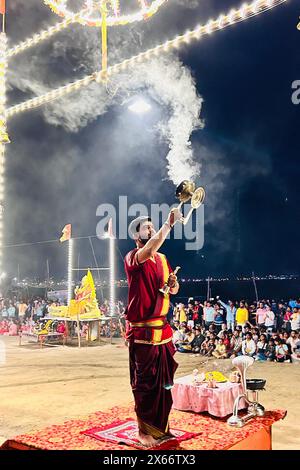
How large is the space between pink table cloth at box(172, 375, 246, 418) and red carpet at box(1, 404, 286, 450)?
5.0 inches

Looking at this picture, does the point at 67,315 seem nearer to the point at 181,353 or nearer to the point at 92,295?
the point at 92,295

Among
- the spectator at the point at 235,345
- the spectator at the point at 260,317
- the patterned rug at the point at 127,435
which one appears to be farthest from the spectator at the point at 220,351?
the patterned rug at the point at 127,435

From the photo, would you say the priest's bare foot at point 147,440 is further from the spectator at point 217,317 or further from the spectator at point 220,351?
the spectator at point 217,317

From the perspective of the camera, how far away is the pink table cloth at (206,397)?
5.41 meters

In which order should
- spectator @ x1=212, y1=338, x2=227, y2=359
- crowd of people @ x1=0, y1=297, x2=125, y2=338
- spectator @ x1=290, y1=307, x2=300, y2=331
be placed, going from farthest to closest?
crowd of people @ x1=0, y1=297, x2=125, y2=338
spectator @ x1=290, y1=307, x2=300, y2=331
spectator @ x1=212, y1=338, x2=227, y2=359

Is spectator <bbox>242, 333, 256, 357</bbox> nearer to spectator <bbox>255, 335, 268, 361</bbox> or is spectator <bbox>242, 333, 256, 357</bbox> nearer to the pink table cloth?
spectator <bbox>255, 335, 268, 361</bbox>

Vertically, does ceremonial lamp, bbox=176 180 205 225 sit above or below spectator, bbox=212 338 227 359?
above

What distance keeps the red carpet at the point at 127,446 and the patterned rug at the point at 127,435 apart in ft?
0.14

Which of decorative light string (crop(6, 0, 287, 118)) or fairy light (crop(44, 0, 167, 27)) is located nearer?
decorative light string (crop(6, 0, 287, 118))

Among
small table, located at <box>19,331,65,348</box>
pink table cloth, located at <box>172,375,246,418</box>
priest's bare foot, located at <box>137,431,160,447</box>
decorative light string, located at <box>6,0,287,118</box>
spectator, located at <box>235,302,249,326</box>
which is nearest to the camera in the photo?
priest's bare foot, located at <box>137,431,160,447</box>

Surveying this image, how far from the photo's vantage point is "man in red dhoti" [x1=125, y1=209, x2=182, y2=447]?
13.8 ft

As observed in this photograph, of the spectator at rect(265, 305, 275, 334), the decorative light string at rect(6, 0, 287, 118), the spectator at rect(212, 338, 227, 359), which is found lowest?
the spectator at rect(212, 338, 227, 359)

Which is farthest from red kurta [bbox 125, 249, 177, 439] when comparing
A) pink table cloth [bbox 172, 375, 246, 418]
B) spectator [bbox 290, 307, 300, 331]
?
spectator [bbox 290, 307, 300, 331]

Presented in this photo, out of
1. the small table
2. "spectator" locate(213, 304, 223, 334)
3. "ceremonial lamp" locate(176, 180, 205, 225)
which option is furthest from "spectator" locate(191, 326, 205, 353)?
"ceremonial lamp" locate(176, 180, 205, 225)
